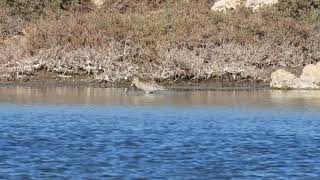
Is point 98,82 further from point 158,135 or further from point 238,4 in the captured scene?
point 158,135

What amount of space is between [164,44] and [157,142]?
67.2 feet

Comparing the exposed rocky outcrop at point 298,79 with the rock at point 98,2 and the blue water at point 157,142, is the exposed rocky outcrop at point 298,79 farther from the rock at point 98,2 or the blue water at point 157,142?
the rock at point 98,2

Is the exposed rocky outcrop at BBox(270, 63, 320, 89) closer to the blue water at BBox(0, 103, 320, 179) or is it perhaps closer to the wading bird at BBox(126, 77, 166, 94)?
the wading bird at BBox(126, 77, 166, 94)

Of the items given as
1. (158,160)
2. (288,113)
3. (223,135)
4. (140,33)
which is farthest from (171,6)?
(158,160)

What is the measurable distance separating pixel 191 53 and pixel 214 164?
22478mm

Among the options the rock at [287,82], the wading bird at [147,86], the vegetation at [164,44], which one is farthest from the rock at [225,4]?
the wading bird at [147,86]

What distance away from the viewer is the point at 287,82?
3694cm

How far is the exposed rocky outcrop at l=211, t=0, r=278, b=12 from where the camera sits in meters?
48.8

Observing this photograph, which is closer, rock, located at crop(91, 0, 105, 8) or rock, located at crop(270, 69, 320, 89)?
rock, located at crop(270, 69, 320, 89)

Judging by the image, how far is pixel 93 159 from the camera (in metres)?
16.7

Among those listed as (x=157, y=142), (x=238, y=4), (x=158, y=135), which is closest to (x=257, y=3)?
(x=238, y=4)

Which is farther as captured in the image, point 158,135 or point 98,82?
point 98,82

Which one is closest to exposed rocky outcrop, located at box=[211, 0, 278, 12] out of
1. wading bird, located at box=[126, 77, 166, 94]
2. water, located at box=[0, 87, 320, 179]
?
wading bird, located at box=[126, 77, 166, 94]

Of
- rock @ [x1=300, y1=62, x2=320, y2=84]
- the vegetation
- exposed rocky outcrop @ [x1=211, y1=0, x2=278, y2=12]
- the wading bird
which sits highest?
exposed rocky outcrop @ [x1=211, y1=0, x2=278, y2=12]
